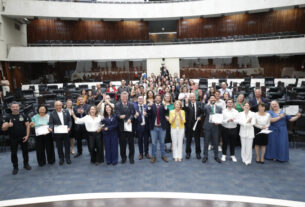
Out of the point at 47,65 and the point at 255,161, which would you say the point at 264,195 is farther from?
the point at 47,65

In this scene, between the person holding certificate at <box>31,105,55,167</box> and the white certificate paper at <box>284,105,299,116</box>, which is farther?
the white certificate paper at <box>284,105,299,116</box>

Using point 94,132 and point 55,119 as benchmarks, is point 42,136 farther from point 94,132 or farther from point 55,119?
point 94,132

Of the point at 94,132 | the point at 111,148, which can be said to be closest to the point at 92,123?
the point at 94,132

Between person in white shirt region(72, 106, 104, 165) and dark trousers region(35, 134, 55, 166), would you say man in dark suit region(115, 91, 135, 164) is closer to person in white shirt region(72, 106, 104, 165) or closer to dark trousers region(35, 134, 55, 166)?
person in white shirt region(72, 106, 104, 165)

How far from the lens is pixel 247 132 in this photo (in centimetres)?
587

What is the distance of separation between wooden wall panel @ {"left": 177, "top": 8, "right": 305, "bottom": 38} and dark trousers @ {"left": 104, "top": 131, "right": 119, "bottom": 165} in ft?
61.9

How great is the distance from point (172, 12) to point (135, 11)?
3372mm

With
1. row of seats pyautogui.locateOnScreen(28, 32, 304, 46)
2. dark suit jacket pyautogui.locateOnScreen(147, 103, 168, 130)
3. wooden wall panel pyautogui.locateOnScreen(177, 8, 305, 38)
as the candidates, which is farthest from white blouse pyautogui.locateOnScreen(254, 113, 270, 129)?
wooden wall panel pyautogui.locateOnScreen(177, 8, 305, 38)

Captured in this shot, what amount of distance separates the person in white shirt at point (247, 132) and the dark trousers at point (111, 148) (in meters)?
3.29

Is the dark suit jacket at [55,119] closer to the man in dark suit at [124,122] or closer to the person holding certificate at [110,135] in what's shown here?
the person holding certificate at [110,135]

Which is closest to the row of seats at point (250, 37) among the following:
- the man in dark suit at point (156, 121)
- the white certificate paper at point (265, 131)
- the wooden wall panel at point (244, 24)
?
the wooden wall panel at point (244, 24)

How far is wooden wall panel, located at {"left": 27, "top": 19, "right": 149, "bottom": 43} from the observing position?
20.9 metres

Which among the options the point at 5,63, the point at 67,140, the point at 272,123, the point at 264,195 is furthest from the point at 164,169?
the point at 5,63

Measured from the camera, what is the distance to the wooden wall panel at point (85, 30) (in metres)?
20.9
